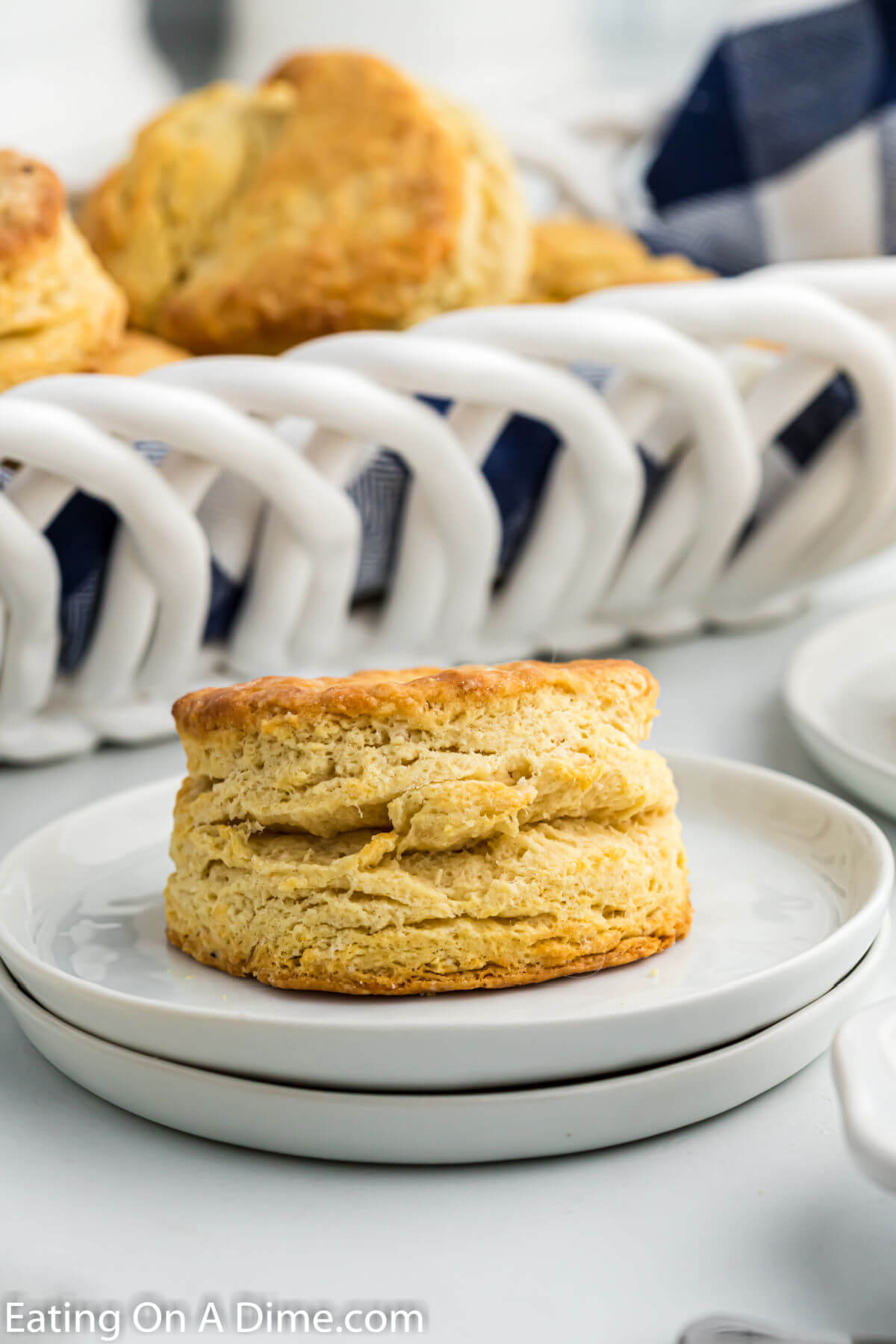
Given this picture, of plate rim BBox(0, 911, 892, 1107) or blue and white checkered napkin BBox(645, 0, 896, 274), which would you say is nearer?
plate rim BBox(0, 911, 892, 1107)

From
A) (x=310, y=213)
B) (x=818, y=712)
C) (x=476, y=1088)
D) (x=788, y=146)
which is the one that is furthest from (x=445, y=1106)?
(x=788, y=146)

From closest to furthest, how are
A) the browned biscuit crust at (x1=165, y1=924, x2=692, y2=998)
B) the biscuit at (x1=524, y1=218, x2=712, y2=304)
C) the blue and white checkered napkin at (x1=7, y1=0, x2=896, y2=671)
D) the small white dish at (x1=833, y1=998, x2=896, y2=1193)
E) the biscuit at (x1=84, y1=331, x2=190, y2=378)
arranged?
the small white dish at (x1=833, y1=998, x2=896, y2=1193) < the browned biscuit crust at (x1=165, y1=924, x2=692, y2=998) < the biscuit at (x1=84, y1=331, x2=190, y2=378) < the biscuit at (x1=524, y1=218, x2=712, y2=304) < the blue and white checkered napkin at (x1=7, y1=0, x2=896, y2=671)

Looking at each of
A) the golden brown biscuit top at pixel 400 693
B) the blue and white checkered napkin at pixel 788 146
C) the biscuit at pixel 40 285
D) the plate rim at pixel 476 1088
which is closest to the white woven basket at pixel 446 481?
the biscuit at pixel 40 285

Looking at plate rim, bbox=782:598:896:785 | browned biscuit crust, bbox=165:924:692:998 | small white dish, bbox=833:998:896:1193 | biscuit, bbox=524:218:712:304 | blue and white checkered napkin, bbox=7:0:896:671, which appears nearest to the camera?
small white dish, bbox=833:998:896:1193

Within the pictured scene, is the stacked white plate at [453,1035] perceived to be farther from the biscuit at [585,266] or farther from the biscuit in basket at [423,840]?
the biscuit at [585,266]

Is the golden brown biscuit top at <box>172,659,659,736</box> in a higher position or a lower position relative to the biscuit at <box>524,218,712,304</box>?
higher

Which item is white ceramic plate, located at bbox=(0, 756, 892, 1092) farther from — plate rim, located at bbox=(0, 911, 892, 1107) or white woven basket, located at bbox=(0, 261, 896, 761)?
white woven basket, located at bbox=(0, 261, 896, 761)

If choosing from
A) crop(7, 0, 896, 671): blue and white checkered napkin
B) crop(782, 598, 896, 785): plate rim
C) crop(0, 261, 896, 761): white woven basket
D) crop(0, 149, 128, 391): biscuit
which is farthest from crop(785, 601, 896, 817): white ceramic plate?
crop(7, 0, 896, 671): blue and white checkered napkin

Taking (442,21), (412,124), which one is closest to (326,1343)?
(412,124)
